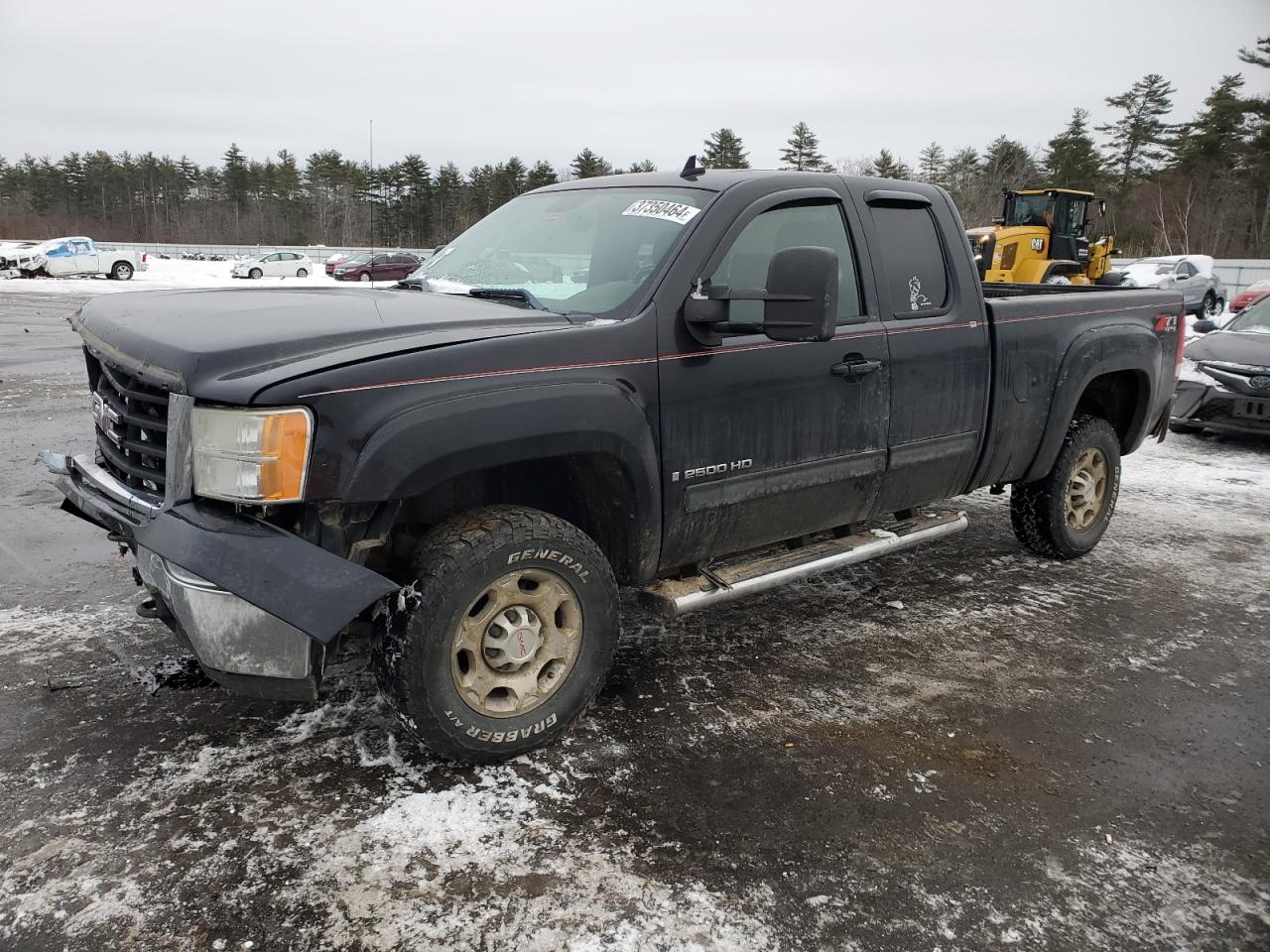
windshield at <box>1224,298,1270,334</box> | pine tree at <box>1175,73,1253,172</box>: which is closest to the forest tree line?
pine tree at <box>1175,73,1253,172</box>

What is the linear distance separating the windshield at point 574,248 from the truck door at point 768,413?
237 mm

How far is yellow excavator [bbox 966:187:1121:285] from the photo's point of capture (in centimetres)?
1975

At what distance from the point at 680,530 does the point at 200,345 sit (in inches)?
67.0

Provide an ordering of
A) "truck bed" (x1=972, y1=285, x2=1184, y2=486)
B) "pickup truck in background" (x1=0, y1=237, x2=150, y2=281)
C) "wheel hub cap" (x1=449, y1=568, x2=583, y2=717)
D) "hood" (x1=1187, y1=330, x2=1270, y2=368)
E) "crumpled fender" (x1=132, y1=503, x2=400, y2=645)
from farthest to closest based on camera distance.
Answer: "pickup truck in background" (x1=0, y1=237, x2=150, y2=281)
"hood" (x1=1187, y1=330, x2=1270, y2=368)
"truck bed" (x1=972, y1=285, x2=1184, y2=486)
"wheel hub cap" (x1=449, y1=568, x2=583, y2=717)
"crumpled fender" (x1=132, y1=503, x2=400, y2=645)

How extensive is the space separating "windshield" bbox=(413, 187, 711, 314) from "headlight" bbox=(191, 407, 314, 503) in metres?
1.18

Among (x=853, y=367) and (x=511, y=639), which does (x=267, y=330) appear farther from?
(x=853, y=367)

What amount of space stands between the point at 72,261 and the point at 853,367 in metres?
39.4

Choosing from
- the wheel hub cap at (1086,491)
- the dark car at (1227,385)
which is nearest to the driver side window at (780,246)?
the wheel hub cap at (1086,491)

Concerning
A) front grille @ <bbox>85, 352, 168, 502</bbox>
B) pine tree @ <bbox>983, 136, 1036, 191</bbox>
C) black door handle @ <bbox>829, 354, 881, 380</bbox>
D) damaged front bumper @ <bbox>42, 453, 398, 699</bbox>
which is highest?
pine tree @ <bbox>983, 136, 1036, 191</bbox>

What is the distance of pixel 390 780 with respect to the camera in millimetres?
2994

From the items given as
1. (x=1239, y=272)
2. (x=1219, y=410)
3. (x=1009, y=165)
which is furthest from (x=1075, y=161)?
(x=1219, y=410)

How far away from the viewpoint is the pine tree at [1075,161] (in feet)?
179

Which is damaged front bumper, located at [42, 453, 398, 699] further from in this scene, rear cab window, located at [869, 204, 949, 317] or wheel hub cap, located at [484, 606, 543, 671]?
rear cab window, located at [869, 204, 949, 317]

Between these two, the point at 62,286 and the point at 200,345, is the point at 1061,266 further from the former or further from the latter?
the point at 62,286
